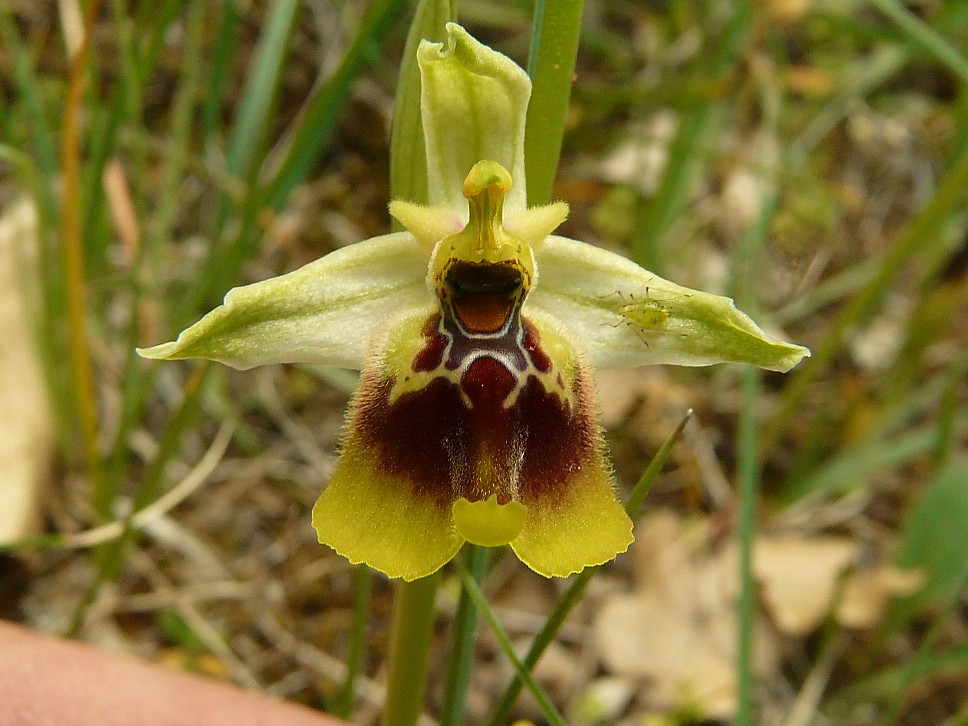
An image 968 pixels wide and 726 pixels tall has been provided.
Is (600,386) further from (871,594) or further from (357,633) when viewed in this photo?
(357,633)

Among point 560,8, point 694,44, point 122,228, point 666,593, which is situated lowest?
point 666,593

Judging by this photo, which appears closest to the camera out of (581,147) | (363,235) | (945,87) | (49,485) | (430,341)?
(430,341)

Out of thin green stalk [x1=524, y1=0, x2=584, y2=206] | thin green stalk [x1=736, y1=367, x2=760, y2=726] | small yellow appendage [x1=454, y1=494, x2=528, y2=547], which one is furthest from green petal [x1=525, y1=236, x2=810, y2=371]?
thin green stalk [x1=736, y1=367, x2=760, y2=726]

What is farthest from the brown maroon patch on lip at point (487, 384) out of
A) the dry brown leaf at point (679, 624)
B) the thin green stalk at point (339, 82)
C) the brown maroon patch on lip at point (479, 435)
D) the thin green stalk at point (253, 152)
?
the dry brown leaf at point (679, 624)

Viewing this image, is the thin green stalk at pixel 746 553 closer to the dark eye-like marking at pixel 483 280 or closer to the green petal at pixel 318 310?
the dark eye-like marking at pixel 483 280

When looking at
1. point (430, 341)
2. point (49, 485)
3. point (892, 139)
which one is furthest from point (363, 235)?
point (892, 139)

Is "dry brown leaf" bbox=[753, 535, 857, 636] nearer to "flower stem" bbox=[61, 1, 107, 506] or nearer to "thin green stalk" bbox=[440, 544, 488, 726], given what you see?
"thin green stalk" bbox=[440, 544, 488, 726]

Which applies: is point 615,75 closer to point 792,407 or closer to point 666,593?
point 792,407

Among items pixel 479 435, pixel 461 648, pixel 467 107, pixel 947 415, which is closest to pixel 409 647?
pixel 461 648
